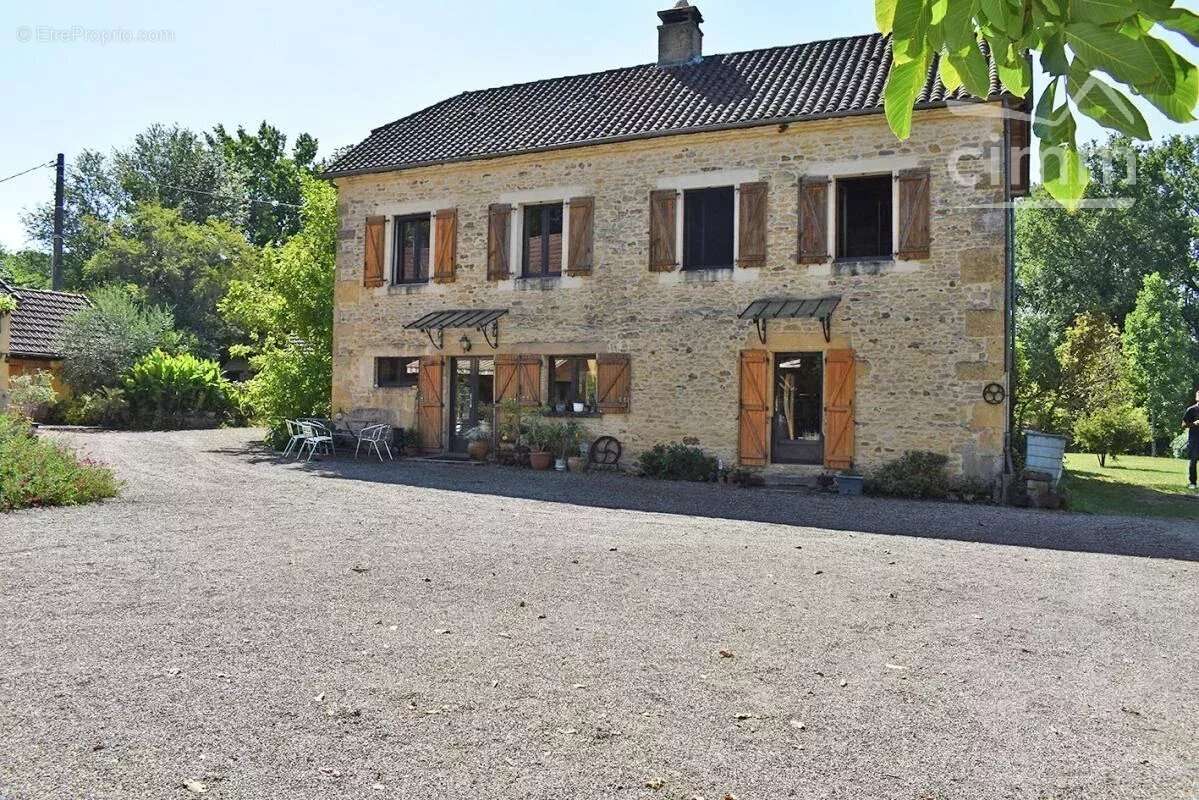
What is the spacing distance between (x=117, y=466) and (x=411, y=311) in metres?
5.50

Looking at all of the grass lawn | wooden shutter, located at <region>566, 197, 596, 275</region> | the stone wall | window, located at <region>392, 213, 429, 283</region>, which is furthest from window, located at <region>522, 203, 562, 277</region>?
the grass lawn

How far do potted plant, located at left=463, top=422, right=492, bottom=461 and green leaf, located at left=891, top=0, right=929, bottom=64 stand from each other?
1380 centimetres

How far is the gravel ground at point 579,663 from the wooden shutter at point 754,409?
4979mm

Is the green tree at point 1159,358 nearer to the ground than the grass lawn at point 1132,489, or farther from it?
farther from it

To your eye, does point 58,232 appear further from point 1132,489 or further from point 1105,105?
point 1105,105

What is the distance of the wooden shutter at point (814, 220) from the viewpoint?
1273 centimetres

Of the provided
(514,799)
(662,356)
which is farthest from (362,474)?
(514,799)

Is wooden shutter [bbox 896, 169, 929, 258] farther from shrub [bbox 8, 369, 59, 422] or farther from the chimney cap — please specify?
shrub [bbox 8, 369, 59, 422]

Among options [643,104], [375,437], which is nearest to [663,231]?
[643,104]

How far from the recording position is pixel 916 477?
38.8 feet

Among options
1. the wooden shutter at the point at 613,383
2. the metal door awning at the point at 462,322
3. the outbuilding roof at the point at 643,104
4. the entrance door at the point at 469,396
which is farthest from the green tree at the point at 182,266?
the wooden shutter at the point at 613,383

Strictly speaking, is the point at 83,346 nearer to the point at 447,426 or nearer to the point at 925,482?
the point at 447,426

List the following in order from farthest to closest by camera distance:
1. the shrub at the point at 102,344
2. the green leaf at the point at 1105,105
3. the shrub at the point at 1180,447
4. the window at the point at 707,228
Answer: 1. the shrub at the point at 102,344
2. the shrub at the point at 1180,447
3. the window at the point at 707,228
4. the green leaf at the point at 1105,105

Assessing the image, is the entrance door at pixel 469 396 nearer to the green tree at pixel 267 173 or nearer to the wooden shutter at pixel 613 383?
the wooden shutter at pixel 613 383
